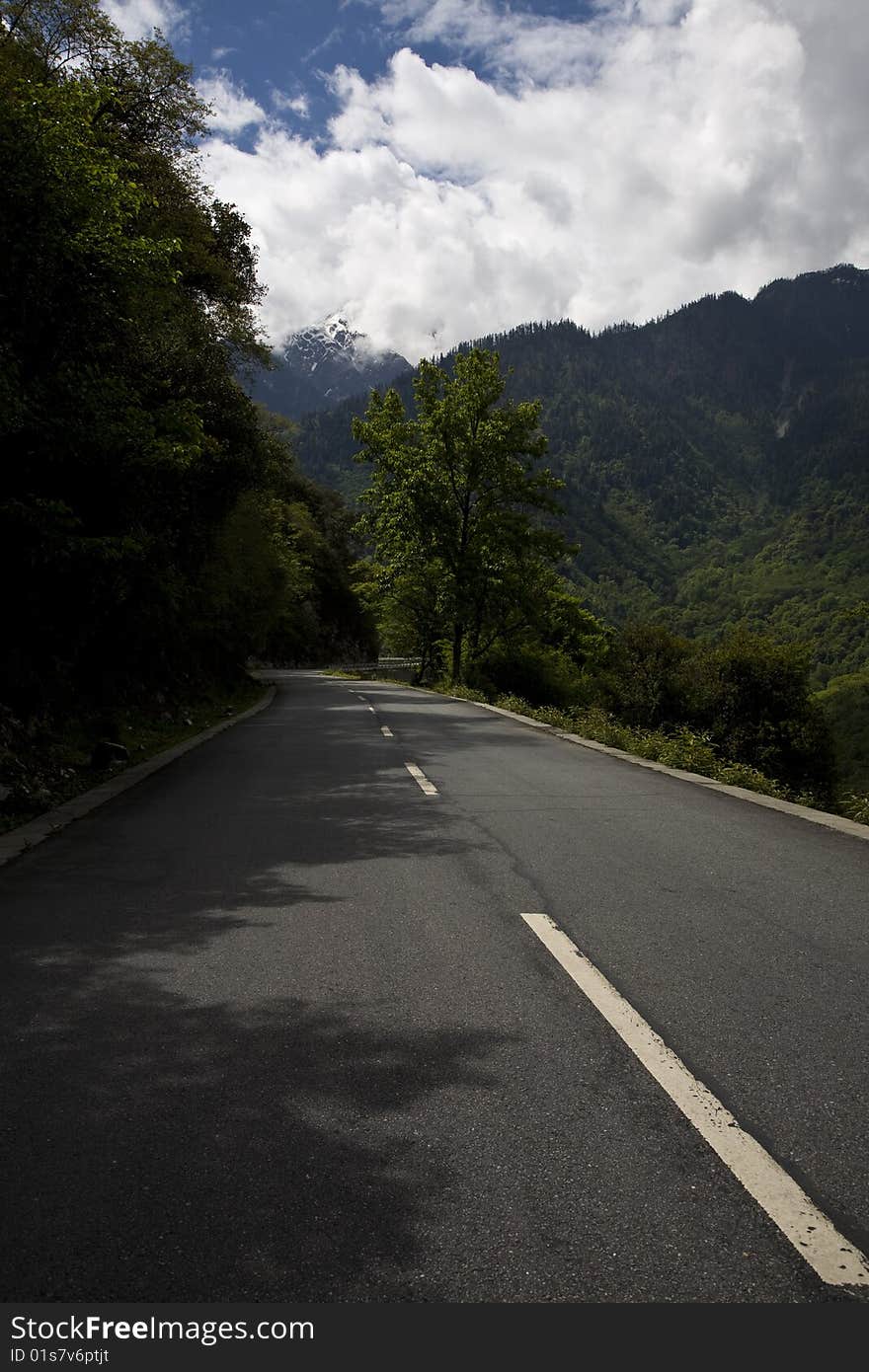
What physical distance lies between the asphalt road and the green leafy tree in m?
29.2

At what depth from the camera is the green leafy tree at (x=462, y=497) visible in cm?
3572

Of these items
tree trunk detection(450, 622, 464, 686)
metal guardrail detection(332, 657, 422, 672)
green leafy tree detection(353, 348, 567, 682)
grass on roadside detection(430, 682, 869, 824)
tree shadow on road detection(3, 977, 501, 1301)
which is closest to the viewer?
tree shadow on road detection(3, 977, 501, 1301)

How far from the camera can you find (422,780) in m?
11.0

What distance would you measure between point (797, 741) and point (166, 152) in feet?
65.8

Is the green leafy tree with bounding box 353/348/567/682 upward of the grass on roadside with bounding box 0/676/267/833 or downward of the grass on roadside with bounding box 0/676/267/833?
upward

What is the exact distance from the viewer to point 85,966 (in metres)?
4.57

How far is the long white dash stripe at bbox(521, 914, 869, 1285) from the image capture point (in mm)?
2316

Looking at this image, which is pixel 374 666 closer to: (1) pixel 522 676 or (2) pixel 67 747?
(1) pixel 522 676

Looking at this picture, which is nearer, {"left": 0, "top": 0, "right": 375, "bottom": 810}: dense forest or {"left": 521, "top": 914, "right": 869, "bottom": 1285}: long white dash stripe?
{"left": 521, "top": 914, "right": 869, "bottom": 1285}: long white dash stripe

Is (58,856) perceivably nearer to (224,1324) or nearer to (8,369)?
(8,369)

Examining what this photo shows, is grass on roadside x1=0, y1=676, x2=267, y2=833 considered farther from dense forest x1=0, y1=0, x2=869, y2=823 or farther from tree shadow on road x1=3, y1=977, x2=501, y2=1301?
tree shadow on road x1=3, y1=977, x2=501, y2=1301

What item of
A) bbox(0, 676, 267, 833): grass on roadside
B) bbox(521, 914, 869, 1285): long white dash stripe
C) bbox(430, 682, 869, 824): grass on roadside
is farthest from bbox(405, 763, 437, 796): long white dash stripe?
bbox(521, 914, 869, 1285): long white dash stripe

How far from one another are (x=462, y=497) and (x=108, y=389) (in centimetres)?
2760

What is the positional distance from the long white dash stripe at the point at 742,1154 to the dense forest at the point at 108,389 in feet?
22.6
